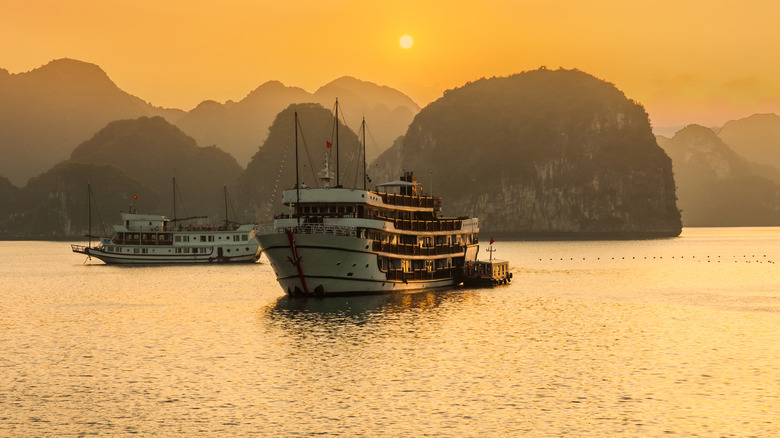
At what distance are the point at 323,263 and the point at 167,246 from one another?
9010 cm

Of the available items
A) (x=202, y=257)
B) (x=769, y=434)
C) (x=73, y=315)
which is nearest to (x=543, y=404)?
(x=769, y=434)

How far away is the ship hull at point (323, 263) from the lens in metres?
76.8

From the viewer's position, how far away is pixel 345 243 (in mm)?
77625

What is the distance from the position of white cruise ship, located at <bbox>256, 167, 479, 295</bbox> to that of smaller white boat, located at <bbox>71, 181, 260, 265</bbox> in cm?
7871

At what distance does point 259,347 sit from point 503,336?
1740 centimetres

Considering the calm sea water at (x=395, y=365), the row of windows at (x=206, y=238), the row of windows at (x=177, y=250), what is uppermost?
the row of windows at (x=206, y=238)

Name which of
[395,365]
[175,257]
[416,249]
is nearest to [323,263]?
[416,249]

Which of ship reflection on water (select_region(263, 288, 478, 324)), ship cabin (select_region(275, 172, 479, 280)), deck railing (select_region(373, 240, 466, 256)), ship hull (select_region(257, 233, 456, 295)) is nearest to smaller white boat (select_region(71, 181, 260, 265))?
deck railing (select_region(373, 240, 466, 256))

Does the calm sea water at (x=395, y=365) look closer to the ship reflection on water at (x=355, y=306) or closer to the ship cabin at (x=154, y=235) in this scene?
the ship reflection on water at (x=355, y=306)

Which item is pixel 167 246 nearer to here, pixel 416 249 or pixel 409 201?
pixel 409 201

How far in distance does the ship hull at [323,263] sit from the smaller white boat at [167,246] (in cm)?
8437

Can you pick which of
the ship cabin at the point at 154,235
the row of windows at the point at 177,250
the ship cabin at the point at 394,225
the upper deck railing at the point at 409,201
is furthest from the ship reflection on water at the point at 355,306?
the ship cabin at the point at 154,235

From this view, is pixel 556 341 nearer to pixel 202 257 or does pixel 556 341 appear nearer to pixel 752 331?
pixel 752 331

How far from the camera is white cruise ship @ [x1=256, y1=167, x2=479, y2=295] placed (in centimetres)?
7781
